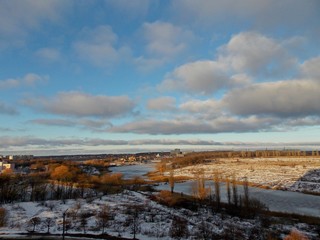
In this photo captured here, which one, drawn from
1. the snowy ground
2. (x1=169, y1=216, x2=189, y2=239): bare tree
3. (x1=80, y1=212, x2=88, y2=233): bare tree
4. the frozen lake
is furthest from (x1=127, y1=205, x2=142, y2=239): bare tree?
the frozen lake

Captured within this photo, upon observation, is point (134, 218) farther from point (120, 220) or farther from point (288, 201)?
point (288, 201)

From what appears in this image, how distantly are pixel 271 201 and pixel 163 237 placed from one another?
105ft

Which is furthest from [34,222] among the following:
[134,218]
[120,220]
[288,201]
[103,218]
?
[288,201]

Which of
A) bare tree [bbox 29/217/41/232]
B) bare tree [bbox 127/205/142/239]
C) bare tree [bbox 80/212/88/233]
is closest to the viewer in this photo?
bare tree [bbox 127/205/142/239]

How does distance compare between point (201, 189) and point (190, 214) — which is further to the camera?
point (201, 189)

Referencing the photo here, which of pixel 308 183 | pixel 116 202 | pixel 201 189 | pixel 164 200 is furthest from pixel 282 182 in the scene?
pixel 116 202

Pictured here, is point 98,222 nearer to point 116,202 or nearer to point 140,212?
point 140,212

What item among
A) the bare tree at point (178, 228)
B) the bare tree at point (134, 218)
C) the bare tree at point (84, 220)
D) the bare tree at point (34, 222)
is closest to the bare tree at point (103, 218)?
the bare tree at point (84, 220)

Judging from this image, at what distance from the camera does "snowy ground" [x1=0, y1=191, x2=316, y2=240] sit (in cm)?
3759

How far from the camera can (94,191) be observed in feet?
235

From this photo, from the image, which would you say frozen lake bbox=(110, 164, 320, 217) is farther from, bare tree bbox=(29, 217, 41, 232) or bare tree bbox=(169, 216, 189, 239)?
bare tree bbox=(29, 217, 41, 232)

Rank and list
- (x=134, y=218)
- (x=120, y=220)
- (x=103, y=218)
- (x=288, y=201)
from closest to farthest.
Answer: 1. (x=103, y=218)
2. (x=134, y=218)
3. (x=120, y=220)
4. (x=288, y=201)

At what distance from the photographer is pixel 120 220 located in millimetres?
42719

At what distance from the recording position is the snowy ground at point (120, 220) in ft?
123
